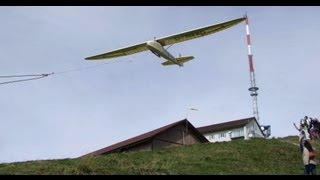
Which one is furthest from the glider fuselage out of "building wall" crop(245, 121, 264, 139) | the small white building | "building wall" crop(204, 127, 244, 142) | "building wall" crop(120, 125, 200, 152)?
"building wall" crop(204, 127, 244, 142)

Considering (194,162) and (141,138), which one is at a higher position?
(141,138)

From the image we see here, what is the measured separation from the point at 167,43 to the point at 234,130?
34029 mm

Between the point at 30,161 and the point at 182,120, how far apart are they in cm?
1882

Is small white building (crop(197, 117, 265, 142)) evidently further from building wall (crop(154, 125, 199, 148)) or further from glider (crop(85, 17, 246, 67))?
glider (crop(85, 17, 246, 67))

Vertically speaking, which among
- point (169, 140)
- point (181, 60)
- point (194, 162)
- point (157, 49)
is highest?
point (181, 60)

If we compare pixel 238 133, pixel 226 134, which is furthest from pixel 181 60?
pixel 226 134

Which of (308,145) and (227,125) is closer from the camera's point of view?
(308,145)

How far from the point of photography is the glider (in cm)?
3231

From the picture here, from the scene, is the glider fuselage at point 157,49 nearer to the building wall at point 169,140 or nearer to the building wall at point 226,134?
the building wall at point 169,140

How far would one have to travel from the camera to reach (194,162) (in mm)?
23391

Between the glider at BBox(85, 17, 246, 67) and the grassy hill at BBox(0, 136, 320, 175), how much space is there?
267 inches

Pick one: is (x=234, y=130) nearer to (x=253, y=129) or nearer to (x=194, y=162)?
(x=253, y=129)

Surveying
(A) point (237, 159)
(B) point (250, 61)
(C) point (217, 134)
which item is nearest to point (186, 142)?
(A) point (237, 159)
